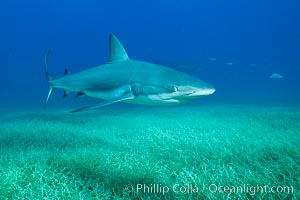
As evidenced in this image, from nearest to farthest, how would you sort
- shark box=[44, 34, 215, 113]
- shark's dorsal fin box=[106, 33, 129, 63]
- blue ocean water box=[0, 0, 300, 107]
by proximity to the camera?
shark box=[44, 34, 215, 113] < shark's dorsal fin box=[106, 33, 129, 63] < blue ocean water box=[0, 0, 300, 107]

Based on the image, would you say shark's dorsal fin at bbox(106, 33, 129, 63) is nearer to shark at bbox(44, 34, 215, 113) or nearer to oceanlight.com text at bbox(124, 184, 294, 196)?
shark at bbox(44, 34, 215, 113)

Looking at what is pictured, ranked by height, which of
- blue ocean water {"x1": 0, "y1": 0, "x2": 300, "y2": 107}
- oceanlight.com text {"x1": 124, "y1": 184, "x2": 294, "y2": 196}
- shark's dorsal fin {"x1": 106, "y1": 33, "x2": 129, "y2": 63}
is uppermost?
blue ocean water {"x1": 0, "y1": 0, "x2": 300, "y2": 107}

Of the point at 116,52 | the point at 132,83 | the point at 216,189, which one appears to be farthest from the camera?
the point at 116,52

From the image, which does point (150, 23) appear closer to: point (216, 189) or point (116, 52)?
point (116, 52)

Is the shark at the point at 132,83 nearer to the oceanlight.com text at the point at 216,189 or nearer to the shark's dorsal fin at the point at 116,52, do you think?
the shark's dorsal fin at the point at 116,52

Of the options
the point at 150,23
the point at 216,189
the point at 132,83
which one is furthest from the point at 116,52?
the point at 150,23

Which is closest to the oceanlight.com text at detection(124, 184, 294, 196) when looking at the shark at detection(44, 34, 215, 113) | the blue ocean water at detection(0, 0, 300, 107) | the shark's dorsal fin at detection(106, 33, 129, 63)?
the shark at detection(44, 34, 215, 113)

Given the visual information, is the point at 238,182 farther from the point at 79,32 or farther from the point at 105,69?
the point at 79,32

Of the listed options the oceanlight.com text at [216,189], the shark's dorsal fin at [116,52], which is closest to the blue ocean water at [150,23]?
the shark's dorsal fin at [116,52]

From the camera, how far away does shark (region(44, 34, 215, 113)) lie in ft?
13.5

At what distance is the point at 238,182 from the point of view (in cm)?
311

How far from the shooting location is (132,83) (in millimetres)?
4730

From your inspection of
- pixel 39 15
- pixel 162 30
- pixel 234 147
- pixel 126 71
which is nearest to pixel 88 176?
pixel 126 71

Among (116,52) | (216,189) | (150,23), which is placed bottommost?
(216,189)
